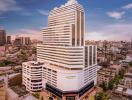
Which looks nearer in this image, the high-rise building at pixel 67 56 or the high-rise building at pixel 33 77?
the high-rise building at pixel 67 56

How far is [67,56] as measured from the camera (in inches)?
245

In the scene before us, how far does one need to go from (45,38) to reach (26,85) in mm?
2499

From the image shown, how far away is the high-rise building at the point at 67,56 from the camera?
586cm

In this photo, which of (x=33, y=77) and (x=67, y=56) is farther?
(x=33, y=77)

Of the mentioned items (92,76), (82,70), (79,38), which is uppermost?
(79,38)

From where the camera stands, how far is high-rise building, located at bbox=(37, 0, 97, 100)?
586 cm

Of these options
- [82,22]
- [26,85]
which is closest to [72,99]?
[26,85]

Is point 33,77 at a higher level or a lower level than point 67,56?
lower

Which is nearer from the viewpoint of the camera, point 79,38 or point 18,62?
point 79,38

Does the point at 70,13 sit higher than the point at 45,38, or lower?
higher

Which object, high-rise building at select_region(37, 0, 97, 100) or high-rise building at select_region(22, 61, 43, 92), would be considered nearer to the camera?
high-rise building at select_region(37, 0, 97, 100)

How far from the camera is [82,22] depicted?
22.7ft

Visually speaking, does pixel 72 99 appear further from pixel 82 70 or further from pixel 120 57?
pixel 120 57

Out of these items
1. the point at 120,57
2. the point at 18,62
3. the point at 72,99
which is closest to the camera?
the point at 72,99
